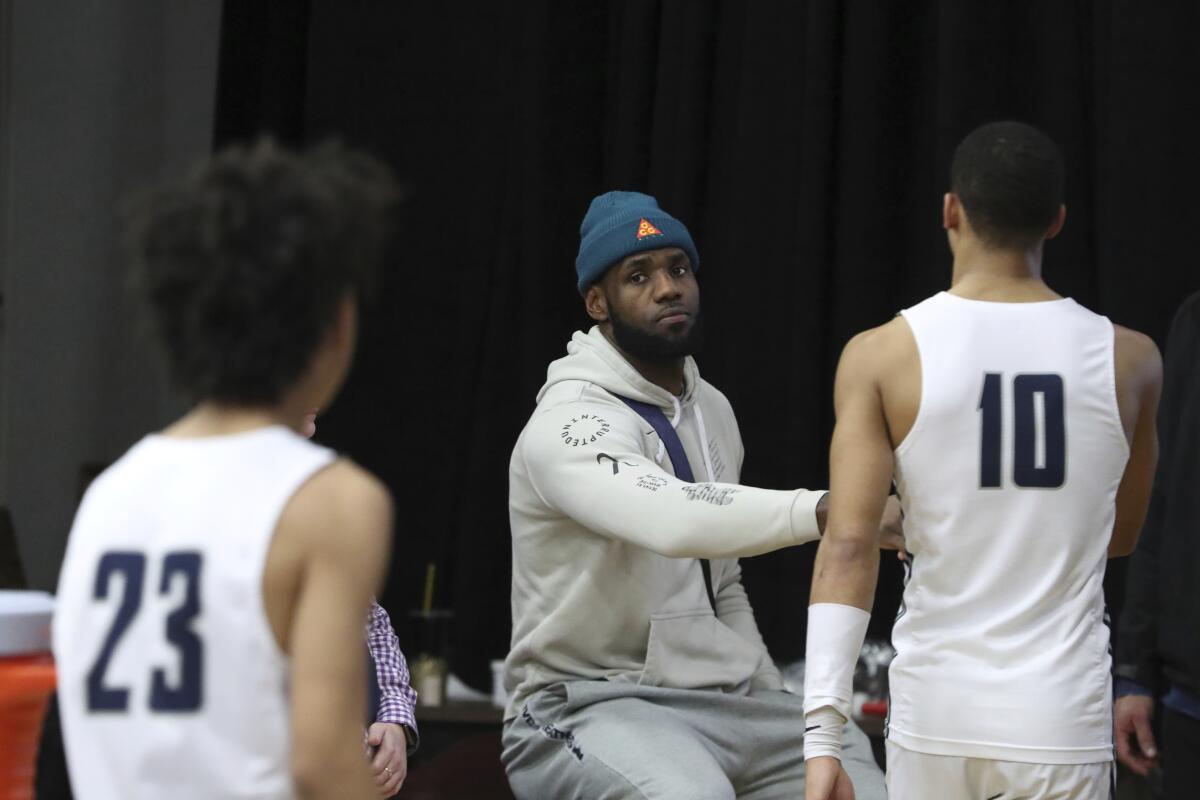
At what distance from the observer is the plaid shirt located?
235 cm

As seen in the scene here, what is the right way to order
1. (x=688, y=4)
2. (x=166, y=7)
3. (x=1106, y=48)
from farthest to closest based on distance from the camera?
(x=166, y=7) < (x=688, y=4) < (x=1106, y=48)

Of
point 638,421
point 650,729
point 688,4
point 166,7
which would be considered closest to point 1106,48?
point 688,4

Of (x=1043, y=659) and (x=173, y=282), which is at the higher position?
(x=173, y=282)

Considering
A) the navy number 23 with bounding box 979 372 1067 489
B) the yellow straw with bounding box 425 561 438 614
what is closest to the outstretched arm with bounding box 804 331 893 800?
the navy number 23 with bounding box 979 372 1067 489

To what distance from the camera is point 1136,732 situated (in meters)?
2.51

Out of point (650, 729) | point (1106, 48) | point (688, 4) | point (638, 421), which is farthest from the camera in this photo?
point (688, 4)

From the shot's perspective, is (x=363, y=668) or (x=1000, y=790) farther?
(x=1000, y=790)

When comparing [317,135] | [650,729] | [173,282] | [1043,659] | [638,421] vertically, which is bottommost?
[650,729]

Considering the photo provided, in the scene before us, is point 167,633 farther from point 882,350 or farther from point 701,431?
point 701,431

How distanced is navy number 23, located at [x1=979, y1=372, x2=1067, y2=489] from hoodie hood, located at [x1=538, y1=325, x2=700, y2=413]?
3.16 ft

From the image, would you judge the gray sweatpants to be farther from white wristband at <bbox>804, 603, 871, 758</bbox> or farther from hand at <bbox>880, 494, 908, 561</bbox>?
hand at <bbox>880, 494, 908, 561</bbox>

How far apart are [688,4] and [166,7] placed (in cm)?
177

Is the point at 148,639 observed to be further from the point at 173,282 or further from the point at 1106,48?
the point at 1106,48

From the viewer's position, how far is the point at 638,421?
2658 millimetres
